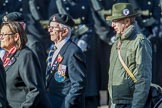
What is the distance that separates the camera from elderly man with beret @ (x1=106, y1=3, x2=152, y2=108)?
24.0 feet

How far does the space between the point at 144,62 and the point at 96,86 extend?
4928 mm

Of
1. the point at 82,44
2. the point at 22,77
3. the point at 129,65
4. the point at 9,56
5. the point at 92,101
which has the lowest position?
the point at 92,101

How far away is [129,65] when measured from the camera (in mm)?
7434

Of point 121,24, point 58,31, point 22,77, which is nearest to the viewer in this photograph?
point 22,77

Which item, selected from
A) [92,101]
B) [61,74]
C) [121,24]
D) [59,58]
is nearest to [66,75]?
[61,74]

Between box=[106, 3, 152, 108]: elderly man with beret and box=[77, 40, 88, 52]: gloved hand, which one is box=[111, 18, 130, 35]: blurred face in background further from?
box=[77, 40, 88, 52]: gloved hand

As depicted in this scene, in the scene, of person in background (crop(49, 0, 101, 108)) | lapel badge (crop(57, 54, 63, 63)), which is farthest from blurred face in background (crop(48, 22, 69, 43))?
person in background (crop(49, 0, 101, 108))

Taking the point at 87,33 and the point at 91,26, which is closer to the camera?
the point at 87,33

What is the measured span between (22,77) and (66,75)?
1017 mm

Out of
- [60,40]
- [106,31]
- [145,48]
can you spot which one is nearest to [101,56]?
[106,31]

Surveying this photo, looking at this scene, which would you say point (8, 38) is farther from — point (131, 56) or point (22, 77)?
point (131, 56)

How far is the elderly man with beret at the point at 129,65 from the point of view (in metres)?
7.30

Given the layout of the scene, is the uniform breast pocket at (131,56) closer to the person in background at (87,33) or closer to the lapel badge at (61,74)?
the lapel badge at (61,74)

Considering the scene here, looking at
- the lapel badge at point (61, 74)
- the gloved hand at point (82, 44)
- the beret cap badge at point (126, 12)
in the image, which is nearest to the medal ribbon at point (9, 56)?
the lapel badge at point (61, 74)
